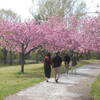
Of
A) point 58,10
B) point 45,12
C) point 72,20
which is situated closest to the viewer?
point 72,20

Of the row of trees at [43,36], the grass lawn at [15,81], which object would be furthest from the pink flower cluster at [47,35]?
the grass lawn at [15,81]

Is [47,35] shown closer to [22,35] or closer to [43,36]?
[43,36]

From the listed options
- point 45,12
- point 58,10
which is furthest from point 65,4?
point 45,12

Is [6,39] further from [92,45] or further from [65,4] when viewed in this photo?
[65,4]

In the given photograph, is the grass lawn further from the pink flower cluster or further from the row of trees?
the pink flower cluster

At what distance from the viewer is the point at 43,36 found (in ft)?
87.8

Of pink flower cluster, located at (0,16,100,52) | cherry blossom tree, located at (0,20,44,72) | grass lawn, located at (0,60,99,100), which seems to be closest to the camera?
grass lawn, located at (0,60,99,100)

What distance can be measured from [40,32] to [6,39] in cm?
328

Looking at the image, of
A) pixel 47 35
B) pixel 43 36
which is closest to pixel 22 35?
pixel 43 36

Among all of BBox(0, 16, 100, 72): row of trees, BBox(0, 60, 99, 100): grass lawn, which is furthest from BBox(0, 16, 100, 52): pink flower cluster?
BBox(0, 60, 99, 100): grass lawn

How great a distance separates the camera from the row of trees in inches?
1021

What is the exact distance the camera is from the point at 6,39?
86.1ft

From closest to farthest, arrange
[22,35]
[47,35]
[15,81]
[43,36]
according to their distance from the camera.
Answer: [15,81] → [22,35] → [43,36] → [47,35]

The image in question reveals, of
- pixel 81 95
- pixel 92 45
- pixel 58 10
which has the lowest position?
pixel 81 95
